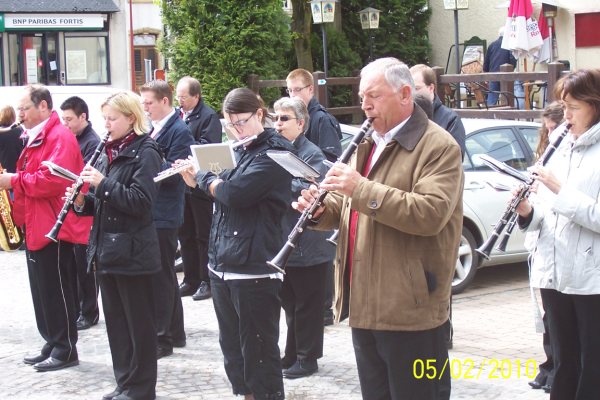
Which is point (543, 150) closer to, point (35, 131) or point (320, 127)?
point (320, 127)

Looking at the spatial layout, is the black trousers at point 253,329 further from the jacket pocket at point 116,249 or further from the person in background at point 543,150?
the person in background at point 543,150

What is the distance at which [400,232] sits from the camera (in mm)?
4082

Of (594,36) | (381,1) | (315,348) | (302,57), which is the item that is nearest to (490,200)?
(315,348)

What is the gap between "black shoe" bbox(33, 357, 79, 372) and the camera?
22.9 feet

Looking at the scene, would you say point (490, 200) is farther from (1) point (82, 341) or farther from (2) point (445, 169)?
(2) point (445, 169)

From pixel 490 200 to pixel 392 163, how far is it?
5.20 metres

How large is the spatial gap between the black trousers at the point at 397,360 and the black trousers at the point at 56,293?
3.30 meters

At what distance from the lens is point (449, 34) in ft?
80.4

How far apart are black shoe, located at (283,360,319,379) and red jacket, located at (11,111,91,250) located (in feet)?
6.01

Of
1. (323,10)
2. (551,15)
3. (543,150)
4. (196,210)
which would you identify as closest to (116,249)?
(543,150)

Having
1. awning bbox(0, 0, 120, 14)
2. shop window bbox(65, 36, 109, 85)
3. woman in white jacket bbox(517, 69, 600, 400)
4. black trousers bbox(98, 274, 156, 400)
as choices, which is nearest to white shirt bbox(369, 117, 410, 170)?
woman in white jacket bbox(517, 69, 600, 400)

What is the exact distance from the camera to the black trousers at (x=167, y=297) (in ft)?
23.8

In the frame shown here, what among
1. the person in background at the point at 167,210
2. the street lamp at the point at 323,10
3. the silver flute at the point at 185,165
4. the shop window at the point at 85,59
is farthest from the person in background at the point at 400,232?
the shop window at the point at 85,59

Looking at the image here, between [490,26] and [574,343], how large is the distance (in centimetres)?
1893
